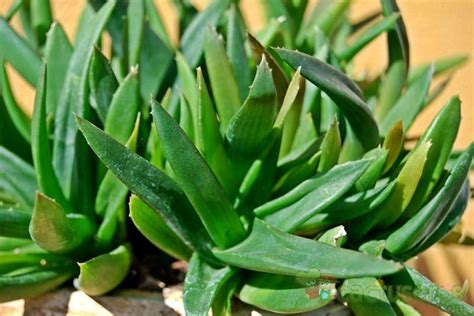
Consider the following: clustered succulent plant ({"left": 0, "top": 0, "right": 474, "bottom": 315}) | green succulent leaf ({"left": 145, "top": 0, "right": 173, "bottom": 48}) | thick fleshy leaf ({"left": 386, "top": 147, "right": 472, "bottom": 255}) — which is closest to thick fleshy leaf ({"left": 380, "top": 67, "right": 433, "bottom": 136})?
clustered succulent plant ({"left": 0, "top": 0, "right": 474, "bottom": 315})

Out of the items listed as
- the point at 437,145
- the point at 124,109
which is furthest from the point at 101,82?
the point at 437,145

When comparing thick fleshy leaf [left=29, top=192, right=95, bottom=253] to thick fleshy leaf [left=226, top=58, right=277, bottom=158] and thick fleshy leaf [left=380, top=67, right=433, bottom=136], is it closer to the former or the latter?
thick fleshy leaf [left=226, top=58, right=277, bottom=158]

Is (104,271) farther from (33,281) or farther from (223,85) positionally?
(223,85)

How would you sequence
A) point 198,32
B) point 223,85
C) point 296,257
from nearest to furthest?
point 296,257 < point 223,85 < point 198,32

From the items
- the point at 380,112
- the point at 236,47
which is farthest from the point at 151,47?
the point at 380,112

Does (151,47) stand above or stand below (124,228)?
above

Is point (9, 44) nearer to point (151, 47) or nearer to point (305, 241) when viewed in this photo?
point (151, 47)
